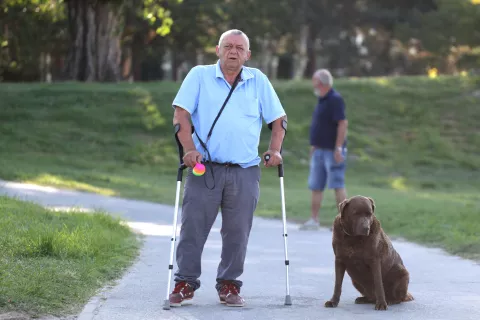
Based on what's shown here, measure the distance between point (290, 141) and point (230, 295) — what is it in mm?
21339

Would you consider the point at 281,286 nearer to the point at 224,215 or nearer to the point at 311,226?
the point at 224,215

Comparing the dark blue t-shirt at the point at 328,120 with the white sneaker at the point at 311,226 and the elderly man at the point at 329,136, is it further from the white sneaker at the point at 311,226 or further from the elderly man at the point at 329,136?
the white sneaker at the point at 311,226

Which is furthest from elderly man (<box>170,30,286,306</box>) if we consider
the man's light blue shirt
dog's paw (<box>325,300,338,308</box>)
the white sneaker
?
the white sneaker

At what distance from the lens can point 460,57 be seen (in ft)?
208

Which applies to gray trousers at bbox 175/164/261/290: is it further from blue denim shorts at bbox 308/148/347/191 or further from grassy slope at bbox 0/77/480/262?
grassy slope at bbox 0/77/480/262

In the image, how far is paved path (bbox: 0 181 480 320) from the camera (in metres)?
7.66

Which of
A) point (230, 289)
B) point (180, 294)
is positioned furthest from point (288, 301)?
point (180, 294)

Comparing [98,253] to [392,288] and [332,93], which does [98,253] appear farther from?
[332,93]

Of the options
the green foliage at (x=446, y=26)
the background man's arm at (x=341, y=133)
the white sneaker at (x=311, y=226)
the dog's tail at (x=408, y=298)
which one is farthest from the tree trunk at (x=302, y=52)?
the dog's tail at (x=408, y=298)

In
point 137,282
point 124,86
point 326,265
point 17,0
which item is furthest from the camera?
point 124,86

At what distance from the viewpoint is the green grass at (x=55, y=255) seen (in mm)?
7570

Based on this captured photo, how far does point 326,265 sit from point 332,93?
4.06m

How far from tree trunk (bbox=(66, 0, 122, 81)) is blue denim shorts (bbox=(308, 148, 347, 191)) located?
61.7 feet

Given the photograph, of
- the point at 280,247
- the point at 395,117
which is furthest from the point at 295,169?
the point at 280,247
